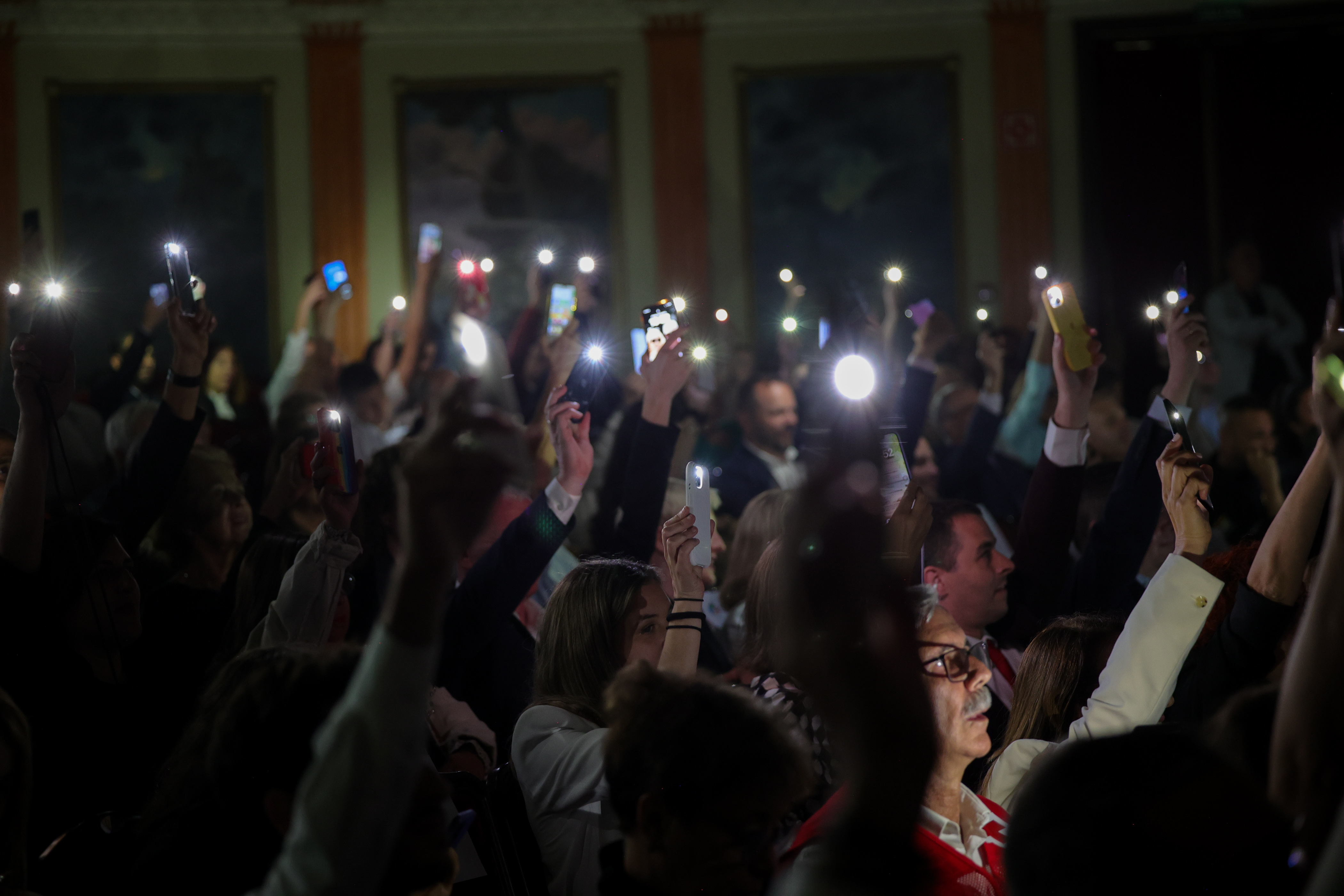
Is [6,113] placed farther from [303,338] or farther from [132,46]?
[303,338]

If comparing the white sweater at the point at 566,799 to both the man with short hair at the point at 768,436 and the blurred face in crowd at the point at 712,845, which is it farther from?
the man with short hair at the point at 768,436

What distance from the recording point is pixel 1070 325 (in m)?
3.62

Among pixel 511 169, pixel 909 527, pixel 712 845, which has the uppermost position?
pixel 511 169

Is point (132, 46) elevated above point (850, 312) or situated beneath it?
elevated above

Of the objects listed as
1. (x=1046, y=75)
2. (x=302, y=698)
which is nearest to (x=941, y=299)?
(x=1046, y=75)

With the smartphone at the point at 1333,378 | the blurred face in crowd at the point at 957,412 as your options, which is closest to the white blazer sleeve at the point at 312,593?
the smartphone at the point at 1333,378

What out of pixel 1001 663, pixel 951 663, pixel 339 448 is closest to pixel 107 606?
pixel 339 448

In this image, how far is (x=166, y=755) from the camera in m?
2.62

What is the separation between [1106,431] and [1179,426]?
233 cm

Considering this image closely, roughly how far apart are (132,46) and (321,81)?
1760mm

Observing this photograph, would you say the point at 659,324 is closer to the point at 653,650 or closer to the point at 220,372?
the point at 653,650

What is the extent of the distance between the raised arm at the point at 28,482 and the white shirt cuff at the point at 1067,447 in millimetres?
2586

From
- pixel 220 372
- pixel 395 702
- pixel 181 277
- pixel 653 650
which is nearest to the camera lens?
pixel 395 702

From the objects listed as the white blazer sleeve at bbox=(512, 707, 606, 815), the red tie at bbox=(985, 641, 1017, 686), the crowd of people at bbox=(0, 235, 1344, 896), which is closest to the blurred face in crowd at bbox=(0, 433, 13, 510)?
the crowd of people at bbox=(0, 235, 1344, 896)
